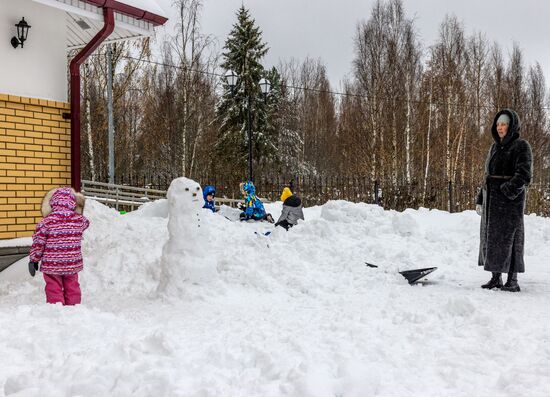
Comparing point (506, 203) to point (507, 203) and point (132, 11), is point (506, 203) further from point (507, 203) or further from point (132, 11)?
point (132, 11)

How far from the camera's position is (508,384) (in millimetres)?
2389

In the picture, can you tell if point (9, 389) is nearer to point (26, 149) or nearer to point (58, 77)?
point (26, 149)

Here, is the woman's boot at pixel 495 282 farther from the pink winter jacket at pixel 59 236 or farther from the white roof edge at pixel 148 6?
the white roof edge at pixel 148 6

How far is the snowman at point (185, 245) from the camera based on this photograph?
15.1 ft

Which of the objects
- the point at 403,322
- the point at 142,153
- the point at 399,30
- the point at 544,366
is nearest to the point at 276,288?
the point at 403,322

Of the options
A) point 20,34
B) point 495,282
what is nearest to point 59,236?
point 20,34

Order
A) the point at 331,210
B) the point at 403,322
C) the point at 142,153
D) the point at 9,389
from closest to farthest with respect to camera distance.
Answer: the point at 9,389
the point at 403,322
the point at 331,210
the point at 142,153

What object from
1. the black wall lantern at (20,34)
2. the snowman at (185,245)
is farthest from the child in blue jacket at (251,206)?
the black wall lantern at (20,34)

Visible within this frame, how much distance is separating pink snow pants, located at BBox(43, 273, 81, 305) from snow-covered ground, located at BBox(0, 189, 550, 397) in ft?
1.07

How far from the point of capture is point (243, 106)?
2458 centimetres

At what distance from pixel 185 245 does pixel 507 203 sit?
376cm

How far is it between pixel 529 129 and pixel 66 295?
87.3 feet

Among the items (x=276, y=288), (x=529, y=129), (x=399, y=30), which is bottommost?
(x=276, y=288)

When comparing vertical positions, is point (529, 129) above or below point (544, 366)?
above
